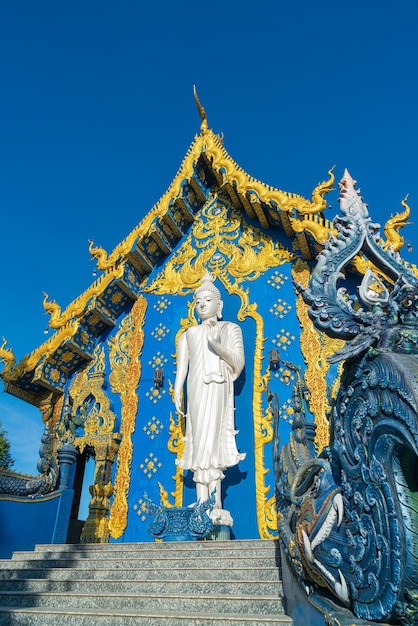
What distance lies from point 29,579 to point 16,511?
1.66 meters

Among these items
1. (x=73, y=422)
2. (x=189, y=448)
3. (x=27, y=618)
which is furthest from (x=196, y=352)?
(x=27, y=618)

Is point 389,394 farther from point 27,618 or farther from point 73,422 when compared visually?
point 73,422

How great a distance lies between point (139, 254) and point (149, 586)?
17.5ft

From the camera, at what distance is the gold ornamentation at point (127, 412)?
6676 millimetres

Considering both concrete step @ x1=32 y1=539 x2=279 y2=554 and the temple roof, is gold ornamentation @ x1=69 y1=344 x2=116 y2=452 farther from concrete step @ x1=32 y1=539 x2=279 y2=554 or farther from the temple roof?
concrete step @ x1=32 y1=539 x2=279 y2=554

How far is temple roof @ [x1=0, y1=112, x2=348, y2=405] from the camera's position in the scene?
7.48 m

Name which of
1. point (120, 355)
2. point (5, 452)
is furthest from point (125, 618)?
point (5, 452)

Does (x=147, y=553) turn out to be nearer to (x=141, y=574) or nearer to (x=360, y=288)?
(x=141, y=574)

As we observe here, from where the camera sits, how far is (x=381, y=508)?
1.89 metres

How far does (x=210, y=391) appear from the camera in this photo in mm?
6465

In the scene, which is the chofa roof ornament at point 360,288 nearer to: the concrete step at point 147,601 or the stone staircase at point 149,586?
the stone staircase at point 149,586

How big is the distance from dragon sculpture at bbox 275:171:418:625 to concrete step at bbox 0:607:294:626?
0.44 m

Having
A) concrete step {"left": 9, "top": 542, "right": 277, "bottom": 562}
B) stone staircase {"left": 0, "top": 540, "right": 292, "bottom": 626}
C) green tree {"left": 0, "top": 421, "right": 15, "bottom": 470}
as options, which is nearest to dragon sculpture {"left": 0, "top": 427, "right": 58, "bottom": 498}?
concrete step {"left": 9, "top": 542, "right": 277, "bottom": 562}

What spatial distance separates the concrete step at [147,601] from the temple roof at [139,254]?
4.04 meters
